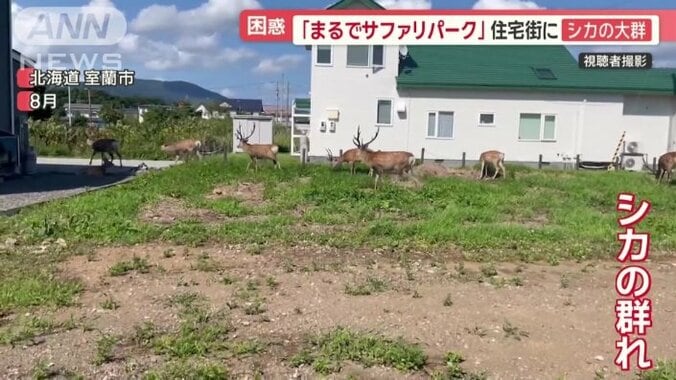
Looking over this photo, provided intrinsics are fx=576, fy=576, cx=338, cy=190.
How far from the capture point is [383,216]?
8.59 metres

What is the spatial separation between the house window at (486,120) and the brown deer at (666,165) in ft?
21.2

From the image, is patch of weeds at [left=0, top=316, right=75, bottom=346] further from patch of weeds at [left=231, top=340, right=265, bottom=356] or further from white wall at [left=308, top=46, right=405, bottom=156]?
white wall at [left=308, top=46, right=405, bottom=156]

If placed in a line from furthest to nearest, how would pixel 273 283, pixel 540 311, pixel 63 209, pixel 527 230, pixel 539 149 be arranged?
1. pixel 539 149
2. pixel 63 209
3. pixel 527 230
4. pixel 273 283
5. pixel 540 311

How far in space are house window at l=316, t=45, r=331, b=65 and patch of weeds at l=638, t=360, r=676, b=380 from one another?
56.4 ft

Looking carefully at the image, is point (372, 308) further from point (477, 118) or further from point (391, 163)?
point (477, 118)

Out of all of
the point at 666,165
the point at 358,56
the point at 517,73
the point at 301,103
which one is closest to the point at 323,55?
the point at 358,56

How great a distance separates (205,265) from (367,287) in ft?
5.39

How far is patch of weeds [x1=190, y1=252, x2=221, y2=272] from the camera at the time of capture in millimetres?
5367

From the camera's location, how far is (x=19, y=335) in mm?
3686

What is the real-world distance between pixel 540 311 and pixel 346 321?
150cm

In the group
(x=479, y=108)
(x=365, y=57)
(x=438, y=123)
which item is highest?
(x=365, y=57)

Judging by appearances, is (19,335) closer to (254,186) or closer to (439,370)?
(439,370)

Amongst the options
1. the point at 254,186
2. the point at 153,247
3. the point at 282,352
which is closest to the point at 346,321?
the point at 282,352

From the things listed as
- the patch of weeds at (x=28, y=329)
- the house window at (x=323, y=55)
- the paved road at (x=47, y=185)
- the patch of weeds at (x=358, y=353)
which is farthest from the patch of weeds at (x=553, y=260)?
the house window at (x=323, y=55)
